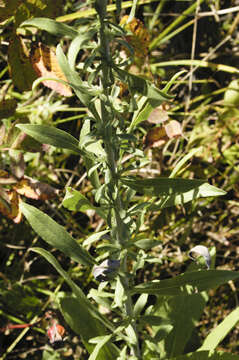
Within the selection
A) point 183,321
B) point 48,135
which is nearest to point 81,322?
point 183,321

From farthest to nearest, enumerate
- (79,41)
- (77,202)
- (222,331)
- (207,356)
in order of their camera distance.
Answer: (222,331)
(207,356)
(77,202)
(79,41)

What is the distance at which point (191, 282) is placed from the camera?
3.53ft

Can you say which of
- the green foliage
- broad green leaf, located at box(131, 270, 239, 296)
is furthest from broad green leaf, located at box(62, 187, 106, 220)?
broad green leaf, located at box(131, 270, 239, 296)

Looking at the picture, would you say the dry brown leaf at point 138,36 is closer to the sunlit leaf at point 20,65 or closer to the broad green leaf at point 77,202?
the sunlit leaf at point 20,65

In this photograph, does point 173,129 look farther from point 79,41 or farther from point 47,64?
point 79,41

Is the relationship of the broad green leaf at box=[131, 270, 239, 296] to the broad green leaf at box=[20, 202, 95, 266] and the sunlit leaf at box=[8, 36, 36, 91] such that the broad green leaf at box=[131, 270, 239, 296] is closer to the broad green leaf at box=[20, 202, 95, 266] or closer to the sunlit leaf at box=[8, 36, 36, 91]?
the broad green leaf at box=[20, 202, 95, 266]

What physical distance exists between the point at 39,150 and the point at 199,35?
3.63 feet

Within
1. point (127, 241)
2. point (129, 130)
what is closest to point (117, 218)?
point (127, 241)

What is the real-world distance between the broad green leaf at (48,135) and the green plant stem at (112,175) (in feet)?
0.28

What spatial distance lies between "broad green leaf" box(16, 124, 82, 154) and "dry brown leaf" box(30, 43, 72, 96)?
404mm

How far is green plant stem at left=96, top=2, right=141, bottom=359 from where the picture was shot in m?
0.82

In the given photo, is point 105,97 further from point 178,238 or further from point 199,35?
point 199,35

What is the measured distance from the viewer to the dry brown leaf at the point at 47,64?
132 centimetres

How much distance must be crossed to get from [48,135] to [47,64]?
47cm
